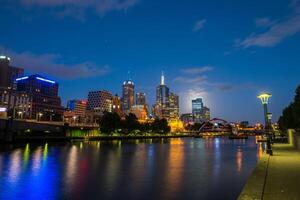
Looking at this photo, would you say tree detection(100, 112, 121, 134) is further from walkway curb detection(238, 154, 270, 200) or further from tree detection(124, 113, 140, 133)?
walkway curb detection(238, 154, 270, 200)

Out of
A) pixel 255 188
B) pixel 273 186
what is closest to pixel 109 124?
pixel 273 186

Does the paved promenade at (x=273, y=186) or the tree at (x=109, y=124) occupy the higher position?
the tree at (x=109, y=124)

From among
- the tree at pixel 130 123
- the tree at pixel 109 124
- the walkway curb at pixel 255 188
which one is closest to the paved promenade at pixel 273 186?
the walkway curb at pixel 255 188

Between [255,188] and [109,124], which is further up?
[109,124]

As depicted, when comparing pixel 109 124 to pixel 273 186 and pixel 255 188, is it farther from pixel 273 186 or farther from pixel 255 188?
pixel 255 188

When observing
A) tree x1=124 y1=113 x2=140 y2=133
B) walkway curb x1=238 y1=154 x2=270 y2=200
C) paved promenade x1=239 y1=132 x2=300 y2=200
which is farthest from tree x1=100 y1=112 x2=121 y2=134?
walkway curb x1=238 y1=154 x2=270 y2=200

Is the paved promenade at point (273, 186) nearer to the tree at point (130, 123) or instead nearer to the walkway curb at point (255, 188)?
the walkway curb at point (255, 188)

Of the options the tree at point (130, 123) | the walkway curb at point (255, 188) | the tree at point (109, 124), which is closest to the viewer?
the walkway curb at point (255, 188)

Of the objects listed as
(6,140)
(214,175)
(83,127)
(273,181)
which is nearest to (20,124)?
(6,140)

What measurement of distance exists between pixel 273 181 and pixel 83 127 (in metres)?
163

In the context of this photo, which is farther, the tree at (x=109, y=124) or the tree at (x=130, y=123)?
the tree at (x=130, y=123)

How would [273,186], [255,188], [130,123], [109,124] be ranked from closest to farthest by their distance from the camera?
[255,188], [273,186], [109,124], [130,123]

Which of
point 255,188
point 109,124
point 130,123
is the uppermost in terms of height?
point 130,123

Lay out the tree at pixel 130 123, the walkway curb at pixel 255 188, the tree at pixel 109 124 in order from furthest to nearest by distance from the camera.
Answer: the tree at pixel 130 123 < the tree at pixel 109 124 < the walkway curb at pixel 255 188
